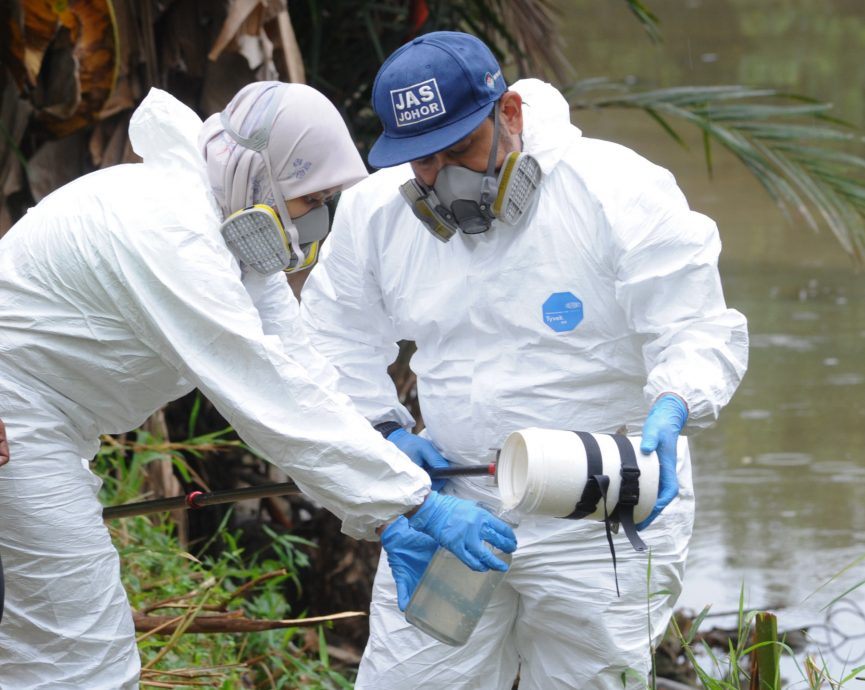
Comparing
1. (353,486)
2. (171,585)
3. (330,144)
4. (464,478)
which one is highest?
(330,144)

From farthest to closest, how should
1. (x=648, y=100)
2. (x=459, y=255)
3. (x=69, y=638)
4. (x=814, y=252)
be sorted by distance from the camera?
(x=814, y=252) < (x=648, y=100) < (x=459, y=255) < (x=69, y=638)

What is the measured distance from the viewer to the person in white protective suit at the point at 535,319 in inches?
109

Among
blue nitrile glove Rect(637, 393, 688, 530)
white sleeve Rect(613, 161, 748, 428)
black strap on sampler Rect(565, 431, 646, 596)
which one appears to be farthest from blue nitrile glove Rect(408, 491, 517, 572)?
white sleeve Rect(613, 161, 748, 428)

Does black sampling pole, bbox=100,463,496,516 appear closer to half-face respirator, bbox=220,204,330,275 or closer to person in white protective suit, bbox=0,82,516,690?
person in white protective suit, bbox=0,82,516,690

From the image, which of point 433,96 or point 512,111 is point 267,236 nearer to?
point 433,96

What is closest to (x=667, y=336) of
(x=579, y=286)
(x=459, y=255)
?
(x=579, y=286)

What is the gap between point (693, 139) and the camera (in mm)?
10344

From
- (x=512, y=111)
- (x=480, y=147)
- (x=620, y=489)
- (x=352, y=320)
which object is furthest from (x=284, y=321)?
(x=620, y=489)

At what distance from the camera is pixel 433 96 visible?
2777 mm

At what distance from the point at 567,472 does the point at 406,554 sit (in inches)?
18.2

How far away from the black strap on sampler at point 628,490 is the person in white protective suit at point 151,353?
209 millimetres

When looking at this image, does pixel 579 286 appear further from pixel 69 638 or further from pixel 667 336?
pixel 69 638

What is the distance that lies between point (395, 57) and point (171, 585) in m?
1.87

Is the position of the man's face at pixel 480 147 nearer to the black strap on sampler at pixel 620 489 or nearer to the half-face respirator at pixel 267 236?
the half-face respirator at pixel 267 236
